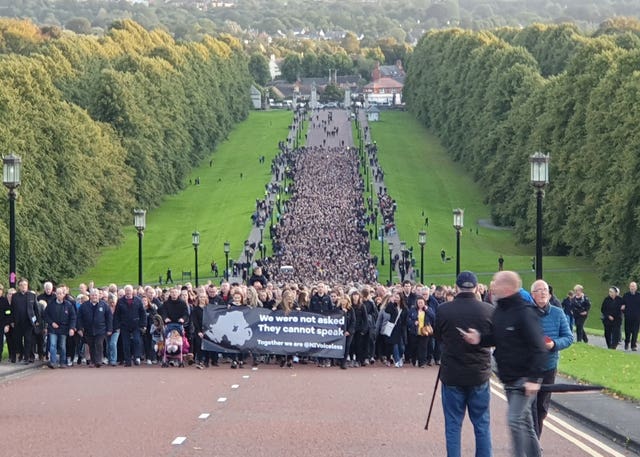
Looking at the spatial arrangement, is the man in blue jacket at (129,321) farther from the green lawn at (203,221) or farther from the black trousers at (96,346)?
the green lawn at (203,221)

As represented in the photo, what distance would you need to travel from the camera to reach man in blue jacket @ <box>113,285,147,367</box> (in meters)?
34.8

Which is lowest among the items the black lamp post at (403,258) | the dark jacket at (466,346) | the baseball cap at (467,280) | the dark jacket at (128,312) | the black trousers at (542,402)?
the black lamp post at (403,258)

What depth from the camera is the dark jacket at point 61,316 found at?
34.3m

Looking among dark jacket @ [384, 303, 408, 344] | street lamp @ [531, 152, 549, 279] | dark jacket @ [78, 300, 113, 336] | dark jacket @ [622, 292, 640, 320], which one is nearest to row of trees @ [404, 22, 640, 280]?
dark jacket @ [622, 292, 640, 320]

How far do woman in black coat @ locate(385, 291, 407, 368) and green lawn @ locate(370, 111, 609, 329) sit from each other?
2893 centimetres

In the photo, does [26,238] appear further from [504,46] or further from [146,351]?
[504,46]

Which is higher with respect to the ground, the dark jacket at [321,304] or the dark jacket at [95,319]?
the dark jacket at [321,304]

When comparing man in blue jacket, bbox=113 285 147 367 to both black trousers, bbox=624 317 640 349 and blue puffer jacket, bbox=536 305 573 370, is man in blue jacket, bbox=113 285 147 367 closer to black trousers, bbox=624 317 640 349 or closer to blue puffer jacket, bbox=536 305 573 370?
black trousers, bbox=624 317 640 349

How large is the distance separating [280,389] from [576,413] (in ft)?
21.3

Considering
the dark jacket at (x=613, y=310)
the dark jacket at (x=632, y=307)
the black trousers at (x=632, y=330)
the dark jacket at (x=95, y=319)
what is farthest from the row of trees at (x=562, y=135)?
the dark jacket at (x=95, y=319)

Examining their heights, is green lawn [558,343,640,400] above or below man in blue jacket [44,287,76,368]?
below

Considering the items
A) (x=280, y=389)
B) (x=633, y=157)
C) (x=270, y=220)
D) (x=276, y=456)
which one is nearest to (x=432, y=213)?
(x=270, y=220)

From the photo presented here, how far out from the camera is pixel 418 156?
147 metres

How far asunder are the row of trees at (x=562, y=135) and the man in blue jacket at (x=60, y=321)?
3250 cm
